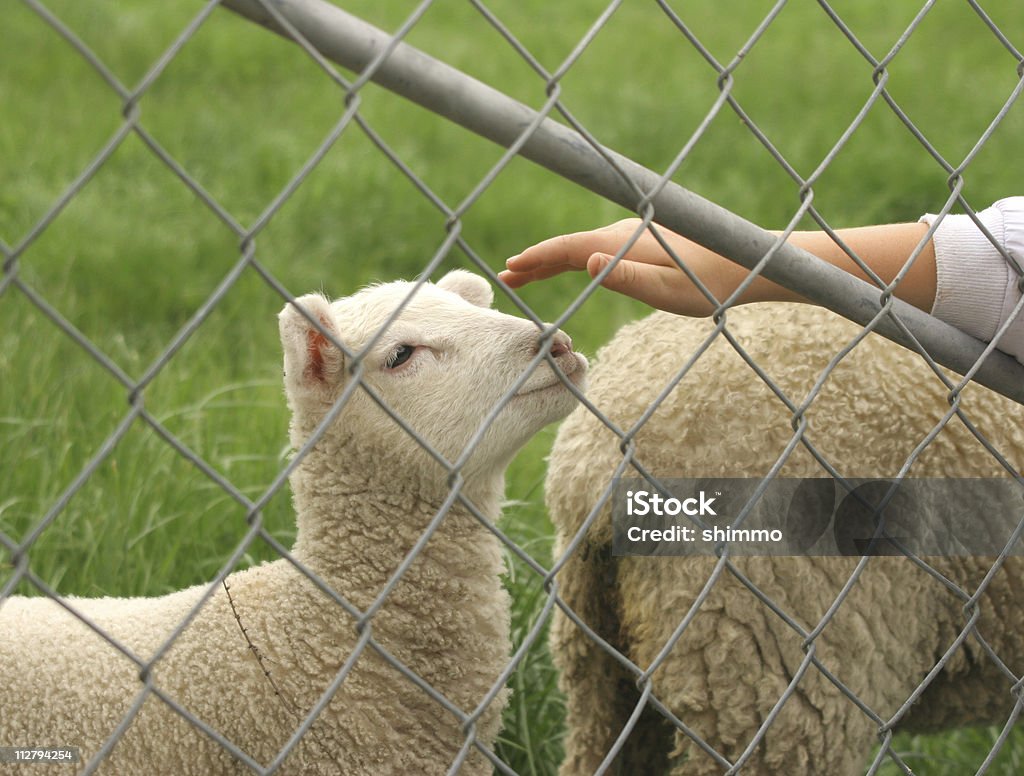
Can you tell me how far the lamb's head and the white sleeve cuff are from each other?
0.62 meters

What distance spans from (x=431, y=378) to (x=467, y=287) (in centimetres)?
39

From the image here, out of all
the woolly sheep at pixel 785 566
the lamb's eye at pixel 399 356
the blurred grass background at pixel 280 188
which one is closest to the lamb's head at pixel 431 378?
the lamb's eye at pixel 399 356

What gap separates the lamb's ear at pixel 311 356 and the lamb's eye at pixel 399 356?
0.28 feet

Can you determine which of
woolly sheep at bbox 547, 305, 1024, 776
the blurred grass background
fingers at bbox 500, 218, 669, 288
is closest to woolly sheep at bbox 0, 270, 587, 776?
fingers at bbox 500, 218, 669, 288

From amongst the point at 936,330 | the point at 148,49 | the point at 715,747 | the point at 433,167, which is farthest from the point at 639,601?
the point at 148,49

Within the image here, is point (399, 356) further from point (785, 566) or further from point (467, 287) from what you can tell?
point (785, 566)

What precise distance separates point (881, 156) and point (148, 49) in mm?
4465

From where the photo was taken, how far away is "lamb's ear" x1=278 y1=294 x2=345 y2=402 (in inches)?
77.9

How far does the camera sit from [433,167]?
6629 mm

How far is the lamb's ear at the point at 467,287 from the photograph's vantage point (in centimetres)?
239

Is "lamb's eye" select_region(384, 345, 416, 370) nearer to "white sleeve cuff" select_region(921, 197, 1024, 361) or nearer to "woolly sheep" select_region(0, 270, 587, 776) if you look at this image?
"woolly sheep" select_region(0, 270, 587, 776)

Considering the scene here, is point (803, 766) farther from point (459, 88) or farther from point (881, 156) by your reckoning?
point (881, 156)

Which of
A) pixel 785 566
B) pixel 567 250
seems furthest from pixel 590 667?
pixel 567 250

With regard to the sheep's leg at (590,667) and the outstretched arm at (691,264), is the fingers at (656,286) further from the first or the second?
the sheep's leg at (590,667)
